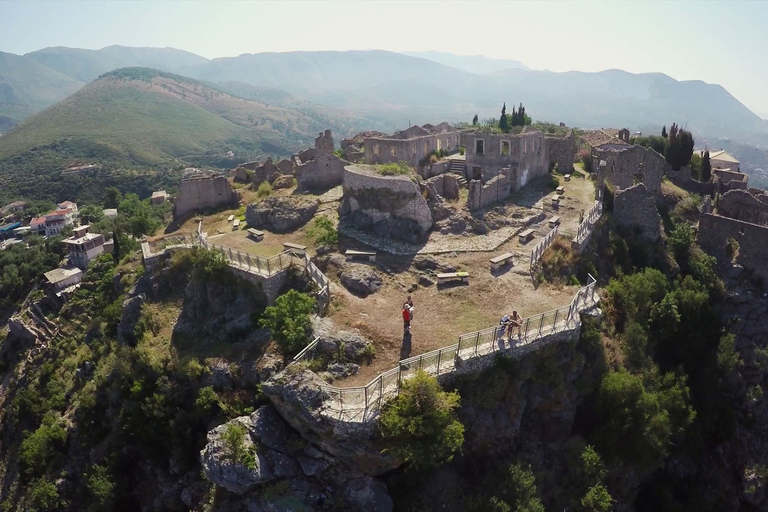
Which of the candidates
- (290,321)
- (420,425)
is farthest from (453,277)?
(420,425)

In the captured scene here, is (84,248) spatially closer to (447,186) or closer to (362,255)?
(362,255)

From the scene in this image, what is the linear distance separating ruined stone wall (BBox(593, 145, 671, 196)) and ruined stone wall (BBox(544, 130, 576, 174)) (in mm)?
4557

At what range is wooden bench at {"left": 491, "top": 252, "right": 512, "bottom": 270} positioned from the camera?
85.1ft

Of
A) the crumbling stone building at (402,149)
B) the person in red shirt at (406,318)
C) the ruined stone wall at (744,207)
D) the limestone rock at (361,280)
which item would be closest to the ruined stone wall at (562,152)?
the crumbling stone building at (402,149)

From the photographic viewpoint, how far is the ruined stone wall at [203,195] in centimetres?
3834

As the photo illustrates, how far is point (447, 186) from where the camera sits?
35.2 meters

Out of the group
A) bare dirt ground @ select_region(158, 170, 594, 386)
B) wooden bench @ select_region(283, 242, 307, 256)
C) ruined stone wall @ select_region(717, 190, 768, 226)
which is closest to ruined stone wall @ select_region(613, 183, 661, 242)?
bare dirt ground @ select_region(158, 170, 594, 386)

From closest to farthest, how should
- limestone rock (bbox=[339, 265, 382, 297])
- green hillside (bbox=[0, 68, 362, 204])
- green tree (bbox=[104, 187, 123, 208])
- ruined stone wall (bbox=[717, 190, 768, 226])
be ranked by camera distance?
limestone rock (bbox=[339, 265, 382, 297]), ruined stone wall (bbox=[717, 190, 768, 226]), green tree (bbox=[104, 187, 123, 208]), green hillside (bbox=[0, 68, 362, 204])

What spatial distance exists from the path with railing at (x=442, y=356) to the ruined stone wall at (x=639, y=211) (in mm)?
13532

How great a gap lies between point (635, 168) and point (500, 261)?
18418 millimetres

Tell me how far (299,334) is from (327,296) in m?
3.12

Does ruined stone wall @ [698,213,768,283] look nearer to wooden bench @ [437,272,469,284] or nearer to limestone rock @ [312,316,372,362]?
wooden bench @ [437,272,469,284]

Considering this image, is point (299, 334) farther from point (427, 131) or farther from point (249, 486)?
point (427, 131)

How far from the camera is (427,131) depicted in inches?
1870
